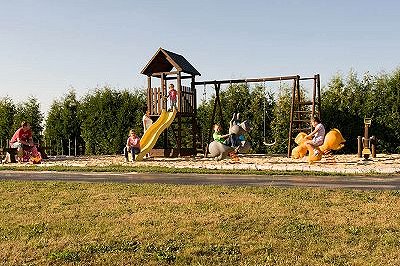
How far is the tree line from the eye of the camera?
2444 cm

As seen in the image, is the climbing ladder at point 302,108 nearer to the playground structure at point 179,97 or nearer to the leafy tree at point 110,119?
the playground structure at point 179,97

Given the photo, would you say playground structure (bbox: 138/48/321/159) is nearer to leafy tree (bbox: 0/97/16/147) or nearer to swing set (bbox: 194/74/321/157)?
swing set (bbox: 194/74/321/157)

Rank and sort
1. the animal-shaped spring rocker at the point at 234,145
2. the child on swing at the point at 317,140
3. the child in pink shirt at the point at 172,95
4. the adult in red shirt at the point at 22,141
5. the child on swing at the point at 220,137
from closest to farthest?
1. the child on swing at the point at 317,140
2. the animal-shaped spring rocker at the point at 234,145
3. the child on swing at the point at 220,137
4. the adult in red shirt at the point at 22,141
5. the child in pink shirt at the point at 172,95

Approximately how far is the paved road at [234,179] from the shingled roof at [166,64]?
973cm

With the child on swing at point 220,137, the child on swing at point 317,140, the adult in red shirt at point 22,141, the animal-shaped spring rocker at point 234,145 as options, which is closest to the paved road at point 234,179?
the child on swing at point 317,140

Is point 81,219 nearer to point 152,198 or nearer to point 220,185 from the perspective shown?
point 152,198

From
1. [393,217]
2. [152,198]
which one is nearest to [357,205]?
[393,217]

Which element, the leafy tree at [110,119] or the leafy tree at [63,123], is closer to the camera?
the leafy tree at [110,119]

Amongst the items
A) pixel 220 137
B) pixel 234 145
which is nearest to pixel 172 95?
pixel 220 137

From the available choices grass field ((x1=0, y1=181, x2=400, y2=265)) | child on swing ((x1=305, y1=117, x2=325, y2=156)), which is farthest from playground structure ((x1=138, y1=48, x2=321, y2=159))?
grass field ((x1=0, y1=181, x2=400, y2=265))

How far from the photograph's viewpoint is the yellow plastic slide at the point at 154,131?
21875mm

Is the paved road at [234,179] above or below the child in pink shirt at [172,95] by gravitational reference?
below

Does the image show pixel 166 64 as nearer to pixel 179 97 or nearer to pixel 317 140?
pixel 179 97

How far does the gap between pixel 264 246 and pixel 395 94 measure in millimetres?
21252
